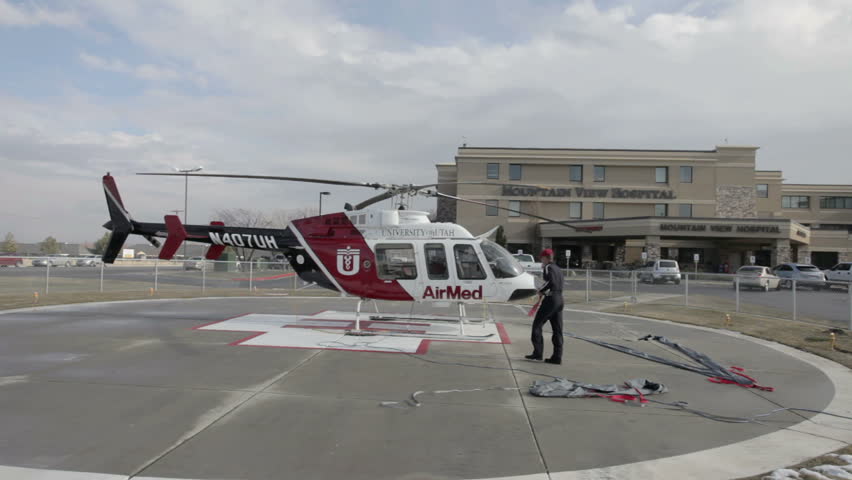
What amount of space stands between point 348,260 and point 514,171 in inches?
1680

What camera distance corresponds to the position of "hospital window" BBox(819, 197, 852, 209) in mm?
63781

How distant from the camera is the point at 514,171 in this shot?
2040 inches

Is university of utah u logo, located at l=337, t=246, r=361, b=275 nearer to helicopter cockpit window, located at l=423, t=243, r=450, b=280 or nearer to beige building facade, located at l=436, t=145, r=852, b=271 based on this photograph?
helicopter cockpit window, located at l=423, t=243, r=450, b=280

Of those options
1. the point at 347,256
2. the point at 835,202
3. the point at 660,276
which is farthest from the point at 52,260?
the point at 835,202

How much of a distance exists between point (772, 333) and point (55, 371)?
1494cm

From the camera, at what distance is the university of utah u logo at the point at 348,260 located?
37.3 feet

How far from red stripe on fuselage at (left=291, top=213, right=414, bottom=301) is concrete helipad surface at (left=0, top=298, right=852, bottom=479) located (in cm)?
159

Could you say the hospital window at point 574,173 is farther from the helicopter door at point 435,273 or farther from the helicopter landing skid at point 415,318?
the helicopter door at point 435,273

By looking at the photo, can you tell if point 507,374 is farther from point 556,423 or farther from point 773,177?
point 773,177

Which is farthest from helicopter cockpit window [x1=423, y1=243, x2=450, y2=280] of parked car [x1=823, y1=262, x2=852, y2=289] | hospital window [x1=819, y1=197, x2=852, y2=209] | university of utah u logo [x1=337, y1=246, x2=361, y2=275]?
hospital window [x1=819, y1=197, x2=852, y2=209]

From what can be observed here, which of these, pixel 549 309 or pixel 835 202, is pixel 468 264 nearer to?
pixel 549 309

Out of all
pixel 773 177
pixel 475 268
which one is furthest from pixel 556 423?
pixel 773 177

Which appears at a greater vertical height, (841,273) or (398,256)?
(398,256)

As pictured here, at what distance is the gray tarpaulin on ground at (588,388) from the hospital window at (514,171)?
4590 centimetres
